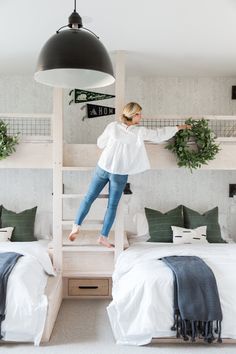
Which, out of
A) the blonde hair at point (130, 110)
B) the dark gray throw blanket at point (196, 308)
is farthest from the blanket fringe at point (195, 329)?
the blonde hair at point (130, 110)

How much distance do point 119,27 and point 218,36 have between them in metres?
0.92

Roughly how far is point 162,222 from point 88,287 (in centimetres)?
118

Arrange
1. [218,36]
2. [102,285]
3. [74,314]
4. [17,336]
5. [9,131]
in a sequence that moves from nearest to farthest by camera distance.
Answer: [17,336] < [218,36] < [74,314] < [102,285] < [9,131]

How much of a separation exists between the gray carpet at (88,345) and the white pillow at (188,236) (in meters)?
1.26

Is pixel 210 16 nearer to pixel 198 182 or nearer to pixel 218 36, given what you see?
pixel 218 36

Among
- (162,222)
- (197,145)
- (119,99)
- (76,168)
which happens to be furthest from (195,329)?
(119,99)

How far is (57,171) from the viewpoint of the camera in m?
4.07

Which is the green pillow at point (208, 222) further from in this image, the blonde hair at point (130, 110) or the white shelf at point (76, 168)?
the blonde hair at point (130, 110)

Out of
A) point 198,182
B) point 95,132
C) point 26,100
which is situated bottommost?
point 198,182

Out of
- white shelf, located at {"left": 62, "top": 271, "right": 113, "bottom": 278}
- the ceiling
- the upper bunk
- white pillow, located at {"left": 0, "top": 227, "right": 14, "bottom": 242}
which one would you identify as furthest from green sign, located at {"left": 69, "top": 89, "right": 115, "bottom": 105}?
white shelf, located at {"left": 62, "top": 271, "right": 113, "bottom": 278}

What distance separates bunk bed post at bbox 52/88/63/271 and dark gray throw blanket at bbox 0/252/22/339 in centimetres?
45

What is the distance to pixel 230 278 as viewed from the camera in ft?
11.0

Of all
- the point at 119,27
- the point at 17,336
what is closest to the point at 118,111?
the point at 119,27

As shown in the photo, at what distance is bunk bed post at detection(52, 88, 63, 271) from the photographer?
403 centimetres
